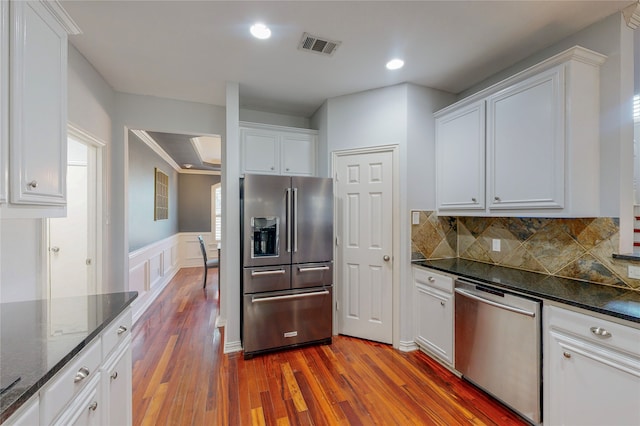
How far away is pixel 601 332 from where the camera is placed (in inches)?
56.7

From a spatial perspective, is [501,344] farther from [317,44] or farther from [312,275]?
[317,44]

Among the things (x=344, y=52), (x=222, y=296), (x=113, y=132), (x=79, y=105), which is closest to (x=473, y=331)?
(x=344, y=52)

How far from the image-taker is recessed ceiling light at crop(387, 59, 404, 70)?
2430mm

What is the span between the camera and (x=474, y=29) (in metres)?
2.01

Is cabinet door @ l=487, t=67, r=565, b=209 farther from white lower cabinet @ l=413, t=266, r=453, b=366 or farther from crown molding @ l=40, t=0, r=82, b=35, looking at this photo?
crown molding @ l=40, t=0, r=82, b=35

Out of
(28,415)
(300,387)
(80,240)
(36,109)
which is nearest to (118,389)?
(28,415)

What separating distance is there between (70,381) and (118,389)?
1.73 feet

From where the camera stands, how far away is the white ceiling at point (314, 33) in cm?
181

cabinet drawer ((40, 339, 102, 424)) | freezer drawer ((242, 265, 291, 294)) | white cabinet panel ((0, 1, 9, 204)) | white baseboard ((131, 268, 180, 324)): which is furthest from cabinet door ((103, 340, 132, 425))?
white baseboard ((131, 268, 180, 324))

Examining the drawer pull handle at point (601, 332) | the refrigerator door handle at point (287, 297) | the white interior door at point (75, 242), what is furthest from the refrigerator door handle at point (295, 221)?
the drawer pull handle at point (601, 332)

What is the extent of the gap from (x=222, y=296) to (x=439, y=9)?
364cm

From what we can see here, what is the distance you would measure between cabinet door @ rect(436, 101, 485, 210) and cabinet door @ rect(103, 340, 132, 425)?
2781 mm

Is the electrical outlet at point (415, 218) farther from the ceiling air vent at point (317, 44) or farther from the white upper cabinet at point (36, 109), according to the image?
the white upper cabinet at point (36, 109)

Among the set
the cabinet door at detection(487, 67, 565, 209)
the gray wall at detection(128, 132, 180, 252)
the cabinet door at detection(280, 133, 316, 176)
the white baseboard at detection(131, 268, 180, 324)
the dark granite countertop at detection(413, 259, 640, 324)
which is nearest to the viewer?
the dark granite countertop at detection(413, 259, 640, 324)
